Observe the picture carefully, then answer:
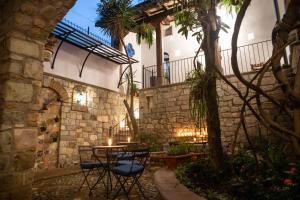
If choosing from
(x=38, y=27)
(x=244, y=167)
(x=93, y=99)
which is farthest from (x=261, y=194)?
(x=93, y=99)

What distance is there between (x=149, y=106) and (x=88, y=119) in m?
2.24

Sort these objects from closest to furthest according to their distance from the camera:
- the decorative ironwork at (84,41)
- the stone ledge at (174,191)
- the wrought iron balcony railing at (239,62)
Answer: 1. the stone ledge at (174,191)
2. the decorative ironwork at (84,41)
3. the wrought iron balcony railing at (239,62)

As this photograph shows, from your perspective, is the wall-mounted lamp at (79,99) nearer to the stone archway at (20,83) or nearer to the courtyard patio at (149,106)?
the courtyard patio at (149,106)

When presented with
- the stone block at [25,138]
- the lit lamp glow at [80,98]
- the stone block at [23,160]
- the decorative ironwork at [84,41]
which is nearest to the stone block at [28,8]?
the stone block at [25,138]

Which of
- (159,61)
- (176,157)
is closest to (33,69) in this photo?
(176,157)

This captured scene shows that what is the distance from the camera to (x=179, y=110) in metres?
7.15

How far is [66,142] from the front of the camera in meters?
6.02

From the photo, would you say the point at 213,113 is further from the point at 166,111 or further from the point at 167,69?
the point at 167,69

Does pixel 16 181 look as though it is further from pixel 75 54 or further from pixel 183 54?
pixel 183 54

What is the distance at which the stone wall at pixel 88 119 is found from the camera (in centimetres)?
600

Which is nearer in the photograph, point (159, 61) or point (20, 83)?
point (20, 83)

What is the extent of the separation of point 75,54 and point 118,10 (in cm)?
197

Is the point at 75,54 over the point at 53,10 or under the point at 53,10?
over

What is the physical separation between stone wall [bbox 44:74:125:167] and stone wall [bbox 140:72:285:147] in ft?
3.63
